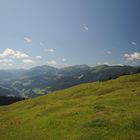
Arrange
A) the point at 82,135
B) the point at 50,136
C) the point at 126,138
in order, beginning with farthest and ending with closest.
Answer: the point at 50,136 → the point at 82,135 → the point at 126,138

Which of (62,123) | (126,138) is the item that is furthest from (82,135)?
(62,123)

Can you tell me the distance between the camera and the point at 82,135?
1267 inches

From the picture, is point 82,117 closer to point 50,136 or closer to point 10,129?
point 50,136

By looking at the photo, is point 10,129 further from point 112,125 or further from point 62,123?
point 112,125

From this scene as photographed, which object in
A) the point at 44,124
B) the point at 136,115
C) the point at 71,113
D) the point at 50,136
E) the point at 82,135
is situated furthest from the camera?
the point at 71,113

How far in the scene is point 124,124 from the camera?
3412 cm

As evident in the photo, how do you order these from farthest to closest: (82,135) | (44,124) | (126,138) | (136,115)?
(44,124)
(136,115)
(82,135)
(126,138)

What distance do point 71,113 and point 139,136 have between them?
61.0ft

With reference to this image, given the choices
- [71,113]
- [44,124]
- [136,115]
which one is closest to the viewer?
[136,115]

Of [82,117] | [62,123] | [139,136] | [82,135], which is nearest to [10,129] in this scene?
[62,123]

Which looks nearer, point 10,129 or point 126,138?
point 126,138

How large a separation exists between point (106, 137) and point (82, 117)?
39.7 feet

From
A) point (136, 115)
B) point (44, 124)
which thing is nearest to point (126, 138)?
point (136, 115)

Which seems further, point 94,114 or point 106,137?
point 94,114
